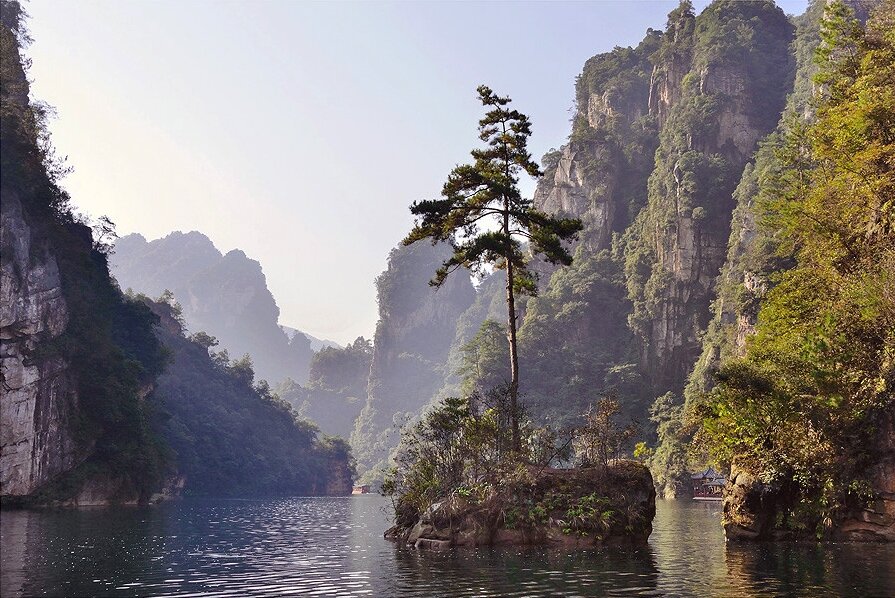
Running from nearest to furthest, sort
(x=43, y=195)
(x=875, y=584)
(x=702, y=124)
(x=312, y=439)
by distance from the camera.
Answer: (x=875, y=584) → (x=43, y=195) → (x=702, y=124) → (x=312, y=439)

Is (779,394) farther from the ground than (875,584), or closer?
farther from the ground

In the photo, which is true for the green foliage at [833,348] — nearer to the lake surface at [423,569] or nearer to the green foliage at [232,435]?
the lake surface at [423,569]

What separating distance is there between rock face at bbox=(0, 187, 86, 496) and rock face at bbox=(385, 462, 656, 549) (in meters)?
42.9

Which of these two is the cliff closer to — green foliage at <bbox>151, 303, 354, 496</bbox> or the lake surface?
green foliage at <bbox>151, 303, 354, 496</bbox>

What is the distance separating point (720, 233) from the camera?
109812 mm

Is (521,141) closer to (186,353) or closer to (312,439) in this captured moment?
(186,353)

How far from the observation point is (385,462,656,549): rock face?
2788 centimetres

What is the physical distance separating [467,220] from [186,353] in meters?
125

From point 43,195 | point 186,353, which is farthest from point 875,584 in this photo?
point 186,353

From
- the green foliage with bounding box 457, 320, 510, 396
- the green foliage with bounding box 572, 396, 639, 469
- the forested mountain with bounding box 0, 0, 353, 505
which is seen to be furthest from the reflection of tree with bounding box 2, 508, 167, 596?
the green foliage with bounding box 457, 320, 510, 396

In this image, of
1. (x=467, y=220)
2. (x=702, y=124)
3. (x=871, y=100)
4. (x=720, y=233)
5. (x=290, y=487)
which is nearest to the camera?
(x=871, y=100)

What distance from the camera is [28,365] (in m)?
60.7

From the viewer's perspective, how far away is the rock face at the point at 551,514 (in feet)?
91.5

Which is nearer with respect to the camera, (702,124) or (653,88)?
(702,124)
